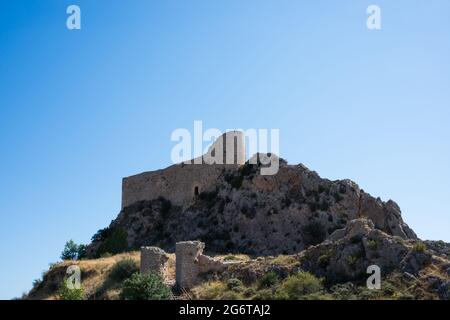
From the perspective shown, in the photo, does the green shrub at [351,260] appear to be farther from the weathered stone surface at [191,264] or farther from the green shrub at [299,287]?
the weathered stone surface at [191,264]

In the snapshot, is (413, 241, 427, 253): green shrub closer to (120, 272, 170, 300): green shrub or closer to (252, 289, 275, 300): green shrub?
(252, 289, 275, 300): green shrub

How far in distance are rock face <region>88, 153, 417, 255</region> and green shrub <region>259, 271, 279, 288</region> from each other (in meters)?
13.9

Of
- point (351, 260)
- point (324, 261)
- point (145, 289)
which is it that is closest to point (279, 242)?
point (324, 261)

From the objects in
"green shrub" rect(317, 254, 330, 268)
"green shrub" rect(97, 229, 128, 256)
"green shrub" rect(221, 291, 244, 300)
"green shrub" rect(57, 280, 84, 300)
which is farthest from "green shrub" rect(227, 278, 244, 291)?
"green shrub" rect(97, 229, 128, 256)

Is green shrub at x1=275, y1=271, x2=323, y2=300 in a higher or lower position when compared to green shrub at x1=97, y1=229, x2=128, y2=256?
lower

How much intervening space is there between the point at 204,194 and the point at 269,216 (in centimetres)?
670

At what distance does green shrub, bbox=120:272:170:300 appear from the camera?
25.6 m

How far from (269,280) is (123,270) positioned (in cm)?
836

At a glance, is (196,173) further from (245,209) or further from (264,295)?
(264,295)

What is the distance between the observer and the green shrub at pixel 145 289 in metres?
25.6

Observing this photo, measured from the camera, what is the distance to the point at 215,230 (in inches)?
1823

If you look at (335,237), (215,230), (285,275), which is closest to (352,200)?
(215,230)
